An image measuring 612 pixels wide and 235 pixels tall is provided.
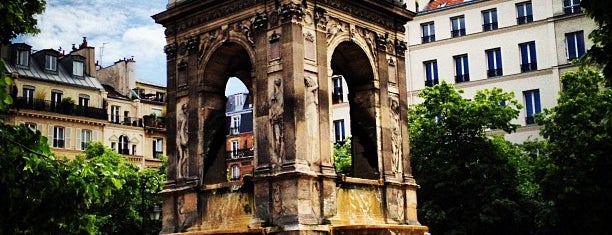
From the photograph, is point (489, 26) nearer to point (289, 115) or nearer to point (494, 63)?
point (494, 63)

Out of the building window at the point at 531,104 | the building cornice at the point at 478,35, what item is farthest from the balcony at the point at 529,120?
the building cornice at the point at 478,35

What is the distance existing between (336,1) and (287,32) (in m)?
2.00

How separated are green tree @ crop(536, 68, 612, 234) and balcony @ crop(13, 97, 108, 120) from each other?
118 feet

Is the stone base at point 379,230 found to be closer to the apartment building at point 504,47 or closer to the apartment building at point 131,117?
the apartment building at point 504,47

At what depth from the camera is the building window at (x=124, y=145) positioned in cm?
6131

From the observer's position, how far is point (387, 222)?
19438 millimetres

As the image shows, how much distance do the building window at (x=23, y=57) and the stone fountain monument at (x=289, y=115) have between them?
130ft

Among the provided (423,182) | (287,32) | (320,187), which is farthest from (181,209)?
(423,182)

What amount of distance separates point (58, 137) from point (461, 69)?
93.4 ft

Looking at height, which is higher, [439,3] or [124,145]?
[439,3]

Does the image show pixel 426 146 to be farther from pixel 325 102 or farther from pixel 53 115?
pixel 53 115

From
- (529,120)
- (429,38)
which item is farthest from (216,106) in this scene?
(429,38)

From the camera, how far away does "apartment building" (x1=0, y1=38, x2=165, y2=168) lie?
55969mm

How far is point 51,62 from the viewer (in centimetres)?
5919
